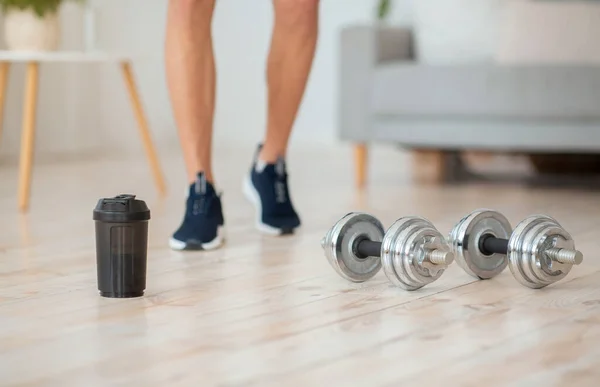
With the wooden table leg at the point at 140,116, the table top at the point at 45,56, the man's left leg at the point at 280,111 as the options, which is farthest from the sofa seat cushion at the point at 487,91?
the man's left leg at the point at 280,111

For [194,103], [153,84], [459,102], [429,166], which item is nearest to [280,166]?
[194,103]

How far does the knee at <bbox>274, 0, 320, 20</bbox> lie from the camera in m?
2.20

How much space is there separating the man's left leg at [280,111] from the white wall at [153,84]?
2397mm

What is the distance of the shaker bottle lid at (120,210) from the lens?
1.47 metres

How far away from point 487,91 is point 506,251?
170 centimetres

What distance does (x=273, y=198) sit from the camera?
7.49 ft

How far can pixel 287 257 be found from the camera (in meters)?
1.99

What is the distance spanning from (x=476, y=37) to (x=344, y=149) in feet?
6.23

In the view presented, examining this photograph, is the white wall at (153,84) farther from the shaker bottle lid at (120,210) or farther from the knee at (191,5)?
the shaker bottle lid at (120,210)

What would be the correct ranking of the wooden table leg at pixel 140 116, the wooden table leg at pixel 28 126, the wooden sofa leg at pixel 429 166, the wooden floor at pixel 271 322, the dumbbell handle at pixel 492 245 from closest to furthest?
the wooden floor at pixel 271 322 < the dumbbell handle at pixel 492 245 < the wooden table leg at pixel 28 126 < the wooden table leg at pixel 140 116 < the wooden sofa leg at pixel 429 166

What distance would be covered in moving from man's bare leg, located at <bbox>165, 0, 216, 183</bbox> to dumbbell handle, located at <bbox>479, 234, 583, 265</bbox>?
0.64 m

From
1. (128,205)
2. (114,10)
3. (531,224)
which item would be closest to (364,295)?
(531,224)

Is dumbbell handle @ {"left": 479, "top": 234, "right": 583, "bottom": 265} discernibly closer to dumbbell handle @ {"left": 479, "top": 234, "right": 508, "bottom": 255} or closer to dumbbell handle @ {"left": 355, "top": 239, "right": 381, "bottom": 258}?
dumbbell handle @ {"left": 479, "top": 234, "right": 508, "bottom": 255}

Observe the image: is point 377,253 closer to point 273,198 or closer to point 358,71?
point 273,198
